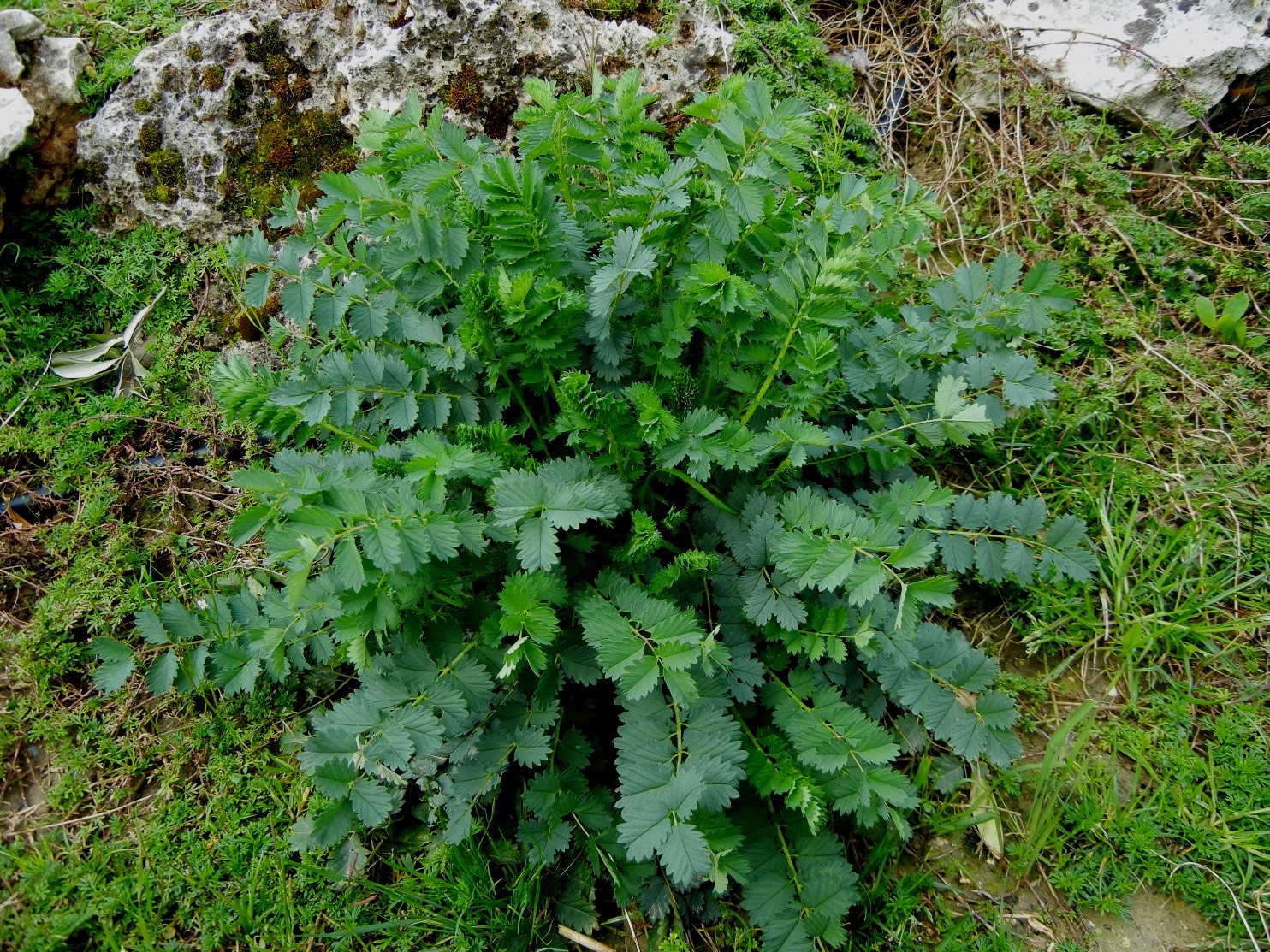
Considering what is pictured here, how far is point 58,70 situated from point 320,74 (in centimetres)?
125

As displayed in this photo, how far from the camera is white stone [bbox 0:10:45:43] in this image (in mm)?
3496

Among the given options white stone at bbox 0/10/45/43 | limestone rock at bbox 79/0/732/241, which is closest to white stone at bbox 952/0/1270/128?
limestone rock at bbox 79/0/732/241

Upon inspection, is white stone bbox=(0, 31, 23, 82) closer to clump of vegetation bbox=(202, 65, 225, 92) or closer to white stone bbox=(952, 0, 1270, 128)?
clump of vegetation bbox=(202, 65, 225, 92)

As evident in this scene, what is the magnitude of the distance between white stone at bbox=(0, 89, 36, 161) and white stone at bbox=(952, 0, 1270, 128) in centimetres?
424

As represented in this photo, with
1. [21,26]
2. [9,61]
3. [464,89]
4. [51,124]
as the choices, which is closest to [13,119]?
[51,124]

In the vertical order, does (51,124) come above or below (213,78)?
below

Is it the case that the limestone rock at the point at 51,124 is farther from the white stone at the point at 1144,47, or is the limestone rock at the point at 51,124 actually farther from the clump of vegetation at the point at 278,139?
the white stone at the point at 1144,47

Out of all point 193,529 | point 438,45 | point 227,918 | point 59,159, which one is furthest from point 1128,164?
point 59,159

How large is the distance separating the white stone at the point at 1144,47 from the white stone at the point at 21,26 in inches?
171

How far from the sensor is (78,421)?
3.23 meters

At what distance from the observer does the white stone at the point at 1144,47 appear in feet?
10.9

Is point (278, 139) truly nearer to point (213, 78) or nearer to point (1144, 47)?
point (213, 78)

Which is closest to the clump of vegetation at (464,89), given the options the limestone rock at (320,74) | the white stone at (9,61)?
the limestone rock at (320,74)

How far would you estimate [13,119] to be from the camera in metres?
3.34
